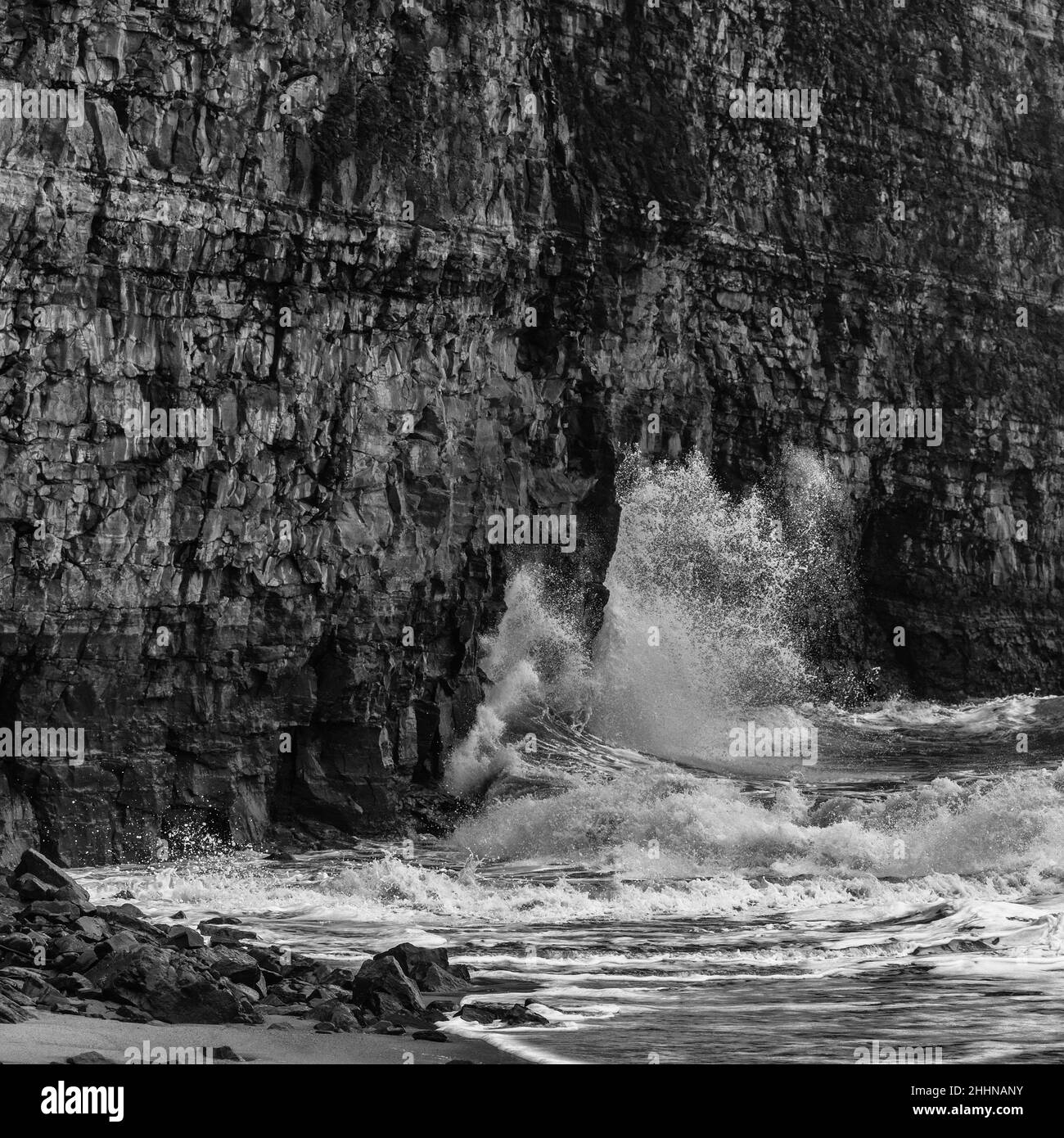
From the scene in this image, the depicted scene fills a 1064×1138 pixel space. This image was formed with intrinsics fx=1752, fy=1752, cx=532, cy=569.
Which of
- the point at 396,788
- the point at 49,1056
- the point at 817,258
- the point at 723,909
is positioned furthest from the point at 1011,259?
the point at 49,1056

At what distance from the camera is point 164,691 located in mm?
23219

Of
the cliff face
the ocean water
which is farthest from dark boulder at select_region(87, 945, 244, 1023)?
the cliff face

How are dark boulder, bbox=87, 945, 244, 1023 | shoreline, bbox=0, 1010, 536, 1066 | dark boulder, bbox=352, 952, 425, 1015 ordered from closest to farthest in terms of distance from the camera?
shoreline, bbox=0, 1010, 536, 1066, dark boulder, bbox=87, 945, 244, 1023, dark boulder, bbox=352, 952, 425, 1015

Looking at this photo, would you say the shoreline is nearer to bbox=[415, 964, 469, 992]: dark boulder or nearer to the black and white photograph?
the black and white photograph

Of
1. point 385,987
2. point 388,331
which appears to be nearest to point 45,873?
point 385,987

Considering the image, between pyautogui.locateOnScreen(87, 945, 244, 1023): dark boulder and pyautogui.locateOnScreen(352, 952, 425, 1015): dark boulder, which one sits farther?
pyautogui.locateOnScreen(352, 952, 425, 1015): dark boulder

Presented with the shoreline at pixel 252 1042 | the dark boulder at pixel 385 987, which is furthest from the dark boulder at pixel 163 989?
the dark boulder at pixel 385 987

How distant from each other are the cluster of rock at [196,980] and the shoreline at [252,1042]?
0.62 ft

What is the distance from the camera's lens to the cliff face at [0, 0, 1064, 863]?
22328 mm

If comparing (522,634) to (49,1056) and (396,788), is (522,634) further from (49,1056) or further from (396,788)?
(49,1056)

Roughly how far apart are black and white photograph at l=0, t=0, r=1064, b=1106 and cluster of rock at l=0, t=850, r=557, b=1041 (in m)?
0.06

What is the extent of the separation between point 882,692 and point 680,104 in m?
13.4

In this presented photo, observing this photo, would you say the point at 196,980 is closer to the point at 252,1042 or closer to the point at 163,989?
the point at 163,989

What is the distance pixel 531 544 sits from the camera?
2891 cm
